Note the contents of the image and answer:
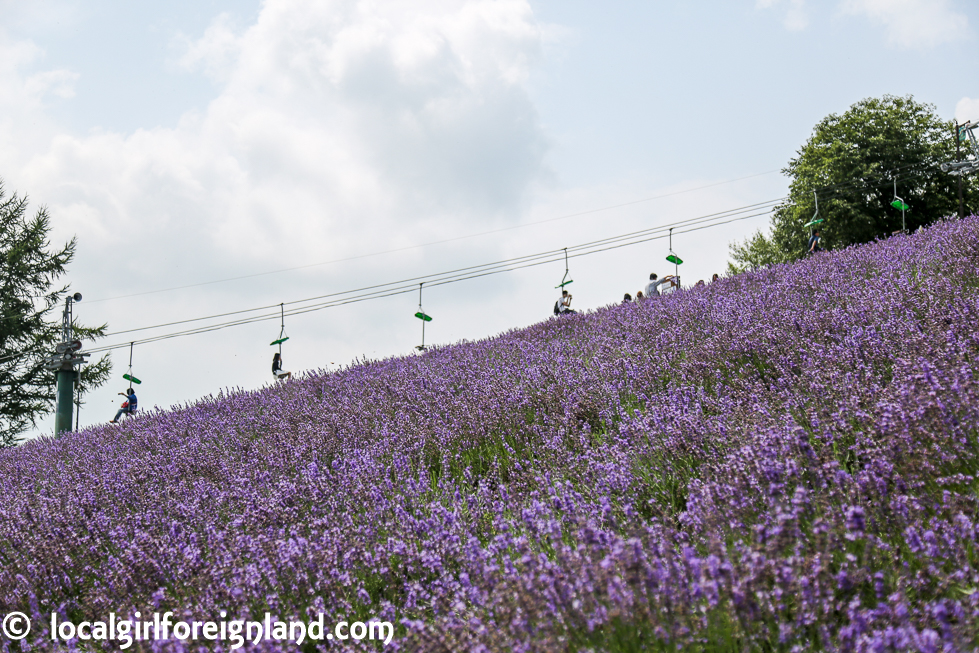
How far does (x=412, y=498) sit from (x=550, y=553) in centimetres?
95

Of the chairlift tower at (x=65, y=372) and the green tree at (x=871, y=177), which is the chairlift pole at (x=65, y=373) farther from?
the green tree at (x=871, y=177)

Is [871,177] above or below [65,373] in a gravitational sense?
above

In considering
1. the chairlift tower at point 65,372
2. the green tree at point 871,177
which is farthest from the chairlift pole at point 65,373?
the green tree at point 871,177

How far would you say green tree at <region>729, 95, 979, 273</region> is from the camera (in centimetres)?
2884

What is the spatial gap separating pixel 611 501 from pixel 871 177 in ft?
104

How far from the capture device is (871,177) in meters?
29.0

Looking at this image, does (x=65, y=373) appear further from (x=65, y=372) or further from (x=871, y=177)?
(x=871, y=177)

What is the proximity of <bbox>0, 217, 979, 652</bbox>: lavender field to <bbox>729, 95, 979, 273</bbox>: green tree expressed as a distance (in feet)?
86.0

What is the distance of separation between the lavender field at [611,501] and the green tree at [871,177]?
86.0ft

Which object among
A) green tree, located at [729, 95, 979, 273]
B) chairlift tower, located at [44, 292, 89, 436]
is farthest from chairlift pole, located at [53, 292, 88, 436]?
green tree, located at [729, 95, 979, 273]

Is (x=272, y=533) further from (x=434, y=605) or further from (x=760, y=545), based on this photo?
(x=760, y=545)

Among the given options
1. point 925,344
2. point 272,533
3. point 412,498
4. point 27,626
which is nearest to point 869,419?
point 925,344

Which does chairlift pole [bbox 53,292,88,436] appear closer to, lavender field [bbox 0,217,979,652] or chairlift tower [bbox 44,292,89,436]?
chairlift tower [bbox 44,292,89,436]

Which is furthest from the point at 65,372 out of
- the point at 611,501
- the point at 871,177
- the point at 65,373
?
the point at 871,177
